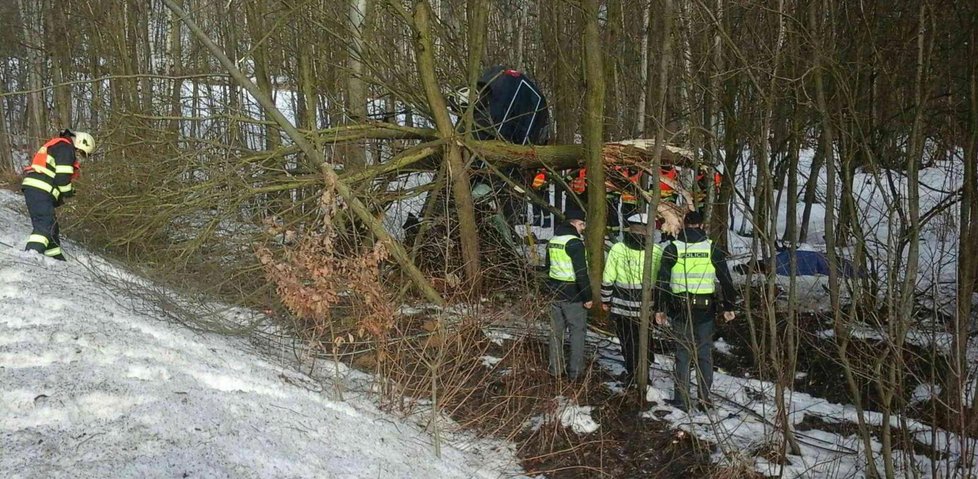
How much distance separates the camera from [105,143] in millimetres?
8469

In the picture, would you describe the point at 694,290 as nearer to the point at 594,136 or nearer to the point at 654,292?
the point at 654,292

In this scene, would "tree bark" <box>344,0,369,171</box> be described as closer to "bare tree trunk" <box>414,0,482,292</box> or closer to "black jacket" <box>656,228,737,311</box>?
"bare tree trunk" <box>414,0,482,292</box>

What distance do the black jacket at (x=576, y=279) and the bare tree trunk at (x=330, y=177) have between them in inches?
40.9

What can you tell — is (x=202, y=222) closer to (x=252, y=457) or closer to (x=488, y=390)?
(x=488, y=390)

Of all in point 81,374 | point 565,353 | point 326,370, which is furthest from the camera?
point 565,353

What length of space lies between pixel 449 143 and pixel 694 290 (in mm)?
3320

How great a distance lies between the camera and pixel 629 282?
6.64 meters

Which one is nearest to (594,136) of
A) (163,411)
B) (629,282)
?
(629,282)

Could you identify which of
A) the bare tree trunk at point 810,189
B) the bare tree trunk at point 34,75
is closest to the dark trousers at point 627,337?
the bare tree trunk at point 810,189

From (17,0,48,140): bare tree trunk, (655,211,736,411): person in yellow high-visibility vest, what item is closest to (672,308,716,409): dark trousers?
(655,211,736,411): person in yellow high-visibility vest

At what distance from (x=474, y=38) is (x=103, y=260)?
16.0 ft

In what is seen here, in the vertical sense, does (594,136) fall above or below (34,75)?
below

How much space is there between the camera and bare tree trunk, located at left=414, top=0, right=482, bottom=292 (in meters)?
7.87

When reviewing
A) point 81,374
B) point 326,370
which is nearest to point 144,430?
point 81,374
